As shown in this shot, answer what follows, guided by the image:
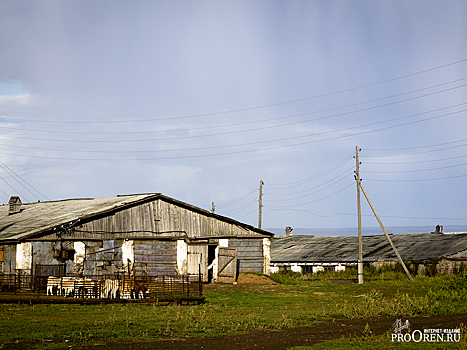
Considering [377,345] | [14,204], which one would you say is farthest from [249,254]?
[377,345]

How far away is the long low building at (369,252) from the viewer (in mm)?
41469

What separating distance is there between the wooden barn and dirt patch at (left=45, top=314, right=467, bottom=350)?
59.6ft

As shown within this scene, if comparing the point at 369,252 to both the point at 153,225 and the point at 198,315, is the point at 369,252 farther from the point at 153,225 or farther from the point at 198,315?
the point at 198,315

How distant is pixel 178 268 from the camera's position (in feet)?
111

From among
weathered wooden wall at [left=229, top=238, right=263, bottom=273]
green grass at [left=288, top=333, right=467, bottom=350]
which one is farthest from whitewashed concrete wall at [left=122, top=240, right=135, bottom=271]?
green grass at [left=288, top=333, right=467, bottom=350]

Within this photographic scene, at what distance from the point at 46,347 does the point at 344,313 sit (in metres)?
11.3

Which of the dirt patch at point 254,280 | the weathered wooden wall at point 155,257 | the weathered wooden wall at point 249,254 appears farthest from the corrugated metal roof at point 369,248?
the weathered wooden wall at point 155,257

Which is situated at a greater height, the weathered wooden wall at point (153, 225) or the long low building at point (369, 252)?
the weathered wooden wall at point (153, 225)

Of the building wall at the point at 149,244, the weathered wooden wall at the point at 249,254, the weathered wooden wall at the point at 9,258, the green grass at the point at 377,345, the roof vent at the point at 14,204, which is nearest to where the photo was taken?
the green grass at the point at 377,345

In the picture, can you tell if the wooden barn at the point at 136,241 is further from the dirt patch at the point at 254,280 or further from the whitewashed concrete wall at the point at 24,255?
the dirt patch at the point at 254,280

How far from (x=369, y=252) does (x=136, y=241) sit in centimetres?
2532

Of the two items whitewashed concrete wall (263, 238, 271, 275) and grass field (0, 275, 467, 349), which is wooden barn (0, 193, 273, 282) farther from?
grass field (0, 275, 467, 349)

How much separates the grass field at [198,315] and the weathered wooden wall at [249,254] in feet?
34.9

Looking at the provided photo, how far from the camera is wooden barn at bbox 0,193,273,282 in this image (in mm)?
30531
